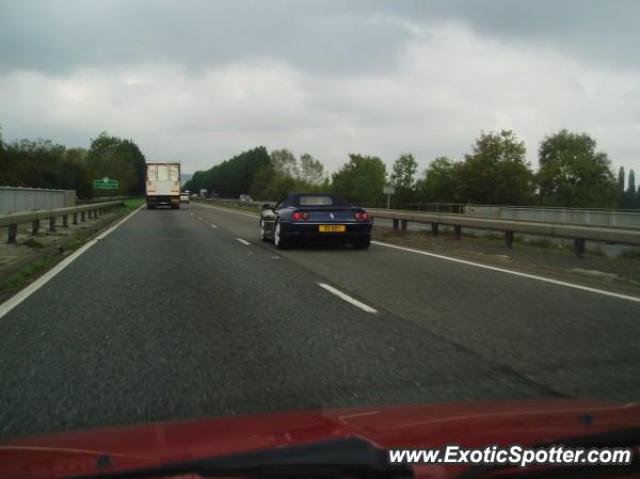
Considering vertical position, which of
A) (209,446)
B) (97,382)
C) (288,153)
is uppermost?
(288,153)

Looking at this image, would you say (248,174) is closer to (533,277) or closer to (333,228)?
(333,228)

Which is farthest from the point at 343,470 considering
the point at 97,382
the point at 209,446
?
the point at 97,382

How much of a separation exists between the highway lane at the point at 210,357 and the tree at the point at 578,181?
252 ft

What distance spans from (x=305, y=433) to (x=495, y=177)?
7381 centimetres

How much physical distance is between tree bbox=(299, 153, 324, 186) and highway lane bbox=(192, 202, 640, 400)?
131m

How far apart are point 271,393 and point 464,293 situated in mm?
4924

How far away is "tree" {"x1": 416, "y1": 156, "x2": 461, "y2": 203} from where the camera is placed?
77000 millimetres

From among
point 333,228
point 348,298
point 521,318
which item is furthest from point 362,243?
point 521,318

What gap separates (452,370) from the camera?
4.53m

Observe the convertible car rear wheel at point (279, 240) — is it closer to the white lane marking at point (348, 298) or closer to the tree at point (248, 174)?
the white lane marking at point (348, 298)

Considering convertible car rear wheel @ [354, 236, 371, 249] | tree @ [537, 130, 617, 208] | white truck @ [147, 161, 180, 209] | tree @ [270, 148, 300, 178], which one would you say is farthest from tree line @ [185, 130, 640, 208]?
convertible car rear wheel @ [354, 236, 371, 249]

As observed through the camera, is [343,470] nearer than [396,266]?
Yes

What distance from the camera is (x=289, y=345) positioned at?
5.29 m

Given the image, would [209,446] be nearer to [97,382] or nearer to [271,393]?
[271,393]
